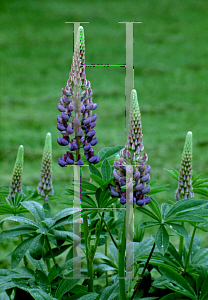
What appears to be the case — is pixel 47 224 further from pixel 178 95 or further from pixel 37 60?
pixel 37 60

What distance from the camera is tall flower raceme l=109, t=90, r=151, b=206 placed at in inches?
31.6

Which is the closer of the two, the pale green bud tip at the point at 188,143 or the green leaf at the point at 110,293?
the green leaf at the point at 110,293

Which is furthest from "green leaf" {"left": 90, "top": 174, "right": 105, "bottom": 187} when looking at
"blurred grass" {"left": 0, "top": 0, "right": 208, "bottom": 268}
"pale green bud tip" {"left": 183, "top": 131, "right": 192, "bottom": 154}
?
"blurred grass" {"left": 0, "top": 0, "right": 208, "bottom": 268}

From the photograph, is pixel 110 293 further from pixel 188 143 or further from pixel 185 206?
pixel 188 143

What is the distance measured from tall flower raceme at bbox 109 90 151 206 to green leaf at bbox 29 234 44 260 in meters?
0.24

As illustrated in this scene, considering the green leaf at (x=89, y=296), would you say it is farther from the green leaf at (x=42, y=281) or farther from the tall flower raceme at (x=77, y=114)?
the tall flower raceme at (x=77, y=114)

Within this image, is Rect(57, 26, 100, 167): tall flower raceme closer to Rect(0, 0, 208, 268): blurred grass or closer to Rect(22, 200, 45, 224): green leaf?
Rect(22, 200, 45, 224): green leaf

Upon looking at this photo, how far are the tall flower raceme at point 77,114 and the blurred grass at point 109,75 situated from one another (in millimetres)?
1685

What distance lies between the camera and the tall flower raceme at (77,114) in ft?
2.88

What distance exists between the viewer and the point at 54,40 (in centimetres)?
539

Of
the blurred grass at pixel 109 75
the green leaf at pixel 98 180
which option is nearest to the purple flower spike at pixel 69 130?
the green leaf at pixel 98 180

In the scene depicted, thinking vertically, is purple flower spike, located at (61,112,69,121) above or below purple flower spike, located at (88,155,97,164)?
above

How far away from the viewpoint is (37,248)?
928 millimetres

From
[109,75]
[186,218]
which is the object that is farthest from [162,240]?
[109,75]
